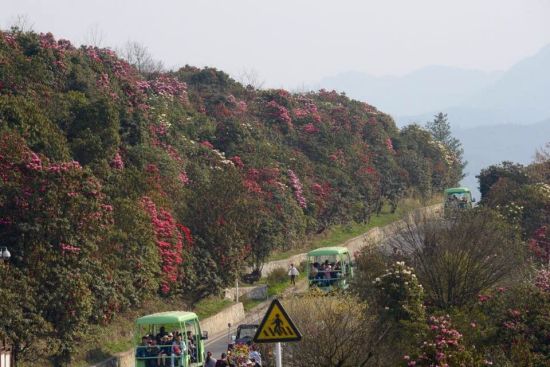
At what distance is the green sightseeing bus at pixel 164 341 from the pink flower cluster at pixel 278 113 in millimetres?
50208

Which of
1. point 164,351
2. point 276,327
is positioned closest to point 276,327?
point 276,327

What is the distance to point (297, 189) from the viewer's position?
68250mm

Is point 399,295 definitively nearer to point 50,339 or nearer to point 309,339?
point 309,339

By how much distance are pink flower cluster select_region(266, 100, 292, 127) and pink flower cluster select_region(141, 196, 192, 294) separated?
122 feet

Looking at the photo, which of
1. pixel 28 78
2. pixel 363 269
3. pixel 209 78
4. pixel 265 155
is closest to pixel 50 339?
pixel 363 269

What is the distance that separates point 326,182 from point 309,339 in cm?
4891

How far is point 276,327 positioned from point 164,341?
14.9 m

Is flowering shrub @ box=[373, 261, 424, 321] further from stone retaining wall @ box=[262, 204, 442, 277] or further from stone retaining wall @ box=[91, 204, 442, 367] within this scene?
stone retaining wall @ box=[262, 204, 442, 277]

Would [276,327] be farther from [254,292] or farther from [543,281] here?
[254,292]

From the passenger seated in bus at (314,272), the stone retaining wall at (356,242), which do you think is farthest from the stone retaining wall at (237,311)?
the passenger seated in bus at (314,272)

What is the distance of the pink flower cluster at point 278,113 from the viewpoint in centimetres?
8181

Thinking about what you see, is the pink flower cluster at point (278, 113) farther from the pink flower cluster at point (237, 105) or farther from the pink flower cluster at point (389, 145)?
the pink flower cluster at point (389, 145)

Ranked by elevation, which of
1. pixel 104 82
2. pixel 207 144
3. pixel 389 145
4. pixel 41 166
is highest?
pixel 104 82

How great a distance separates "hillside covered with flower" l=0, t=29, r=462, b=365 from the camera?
33.9 metres
